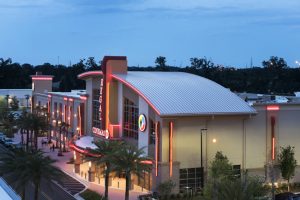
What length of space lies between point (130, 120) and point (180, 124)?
9.20 m

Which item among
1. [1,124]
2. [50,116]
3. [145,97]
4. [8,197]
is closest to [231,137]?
[145,97]

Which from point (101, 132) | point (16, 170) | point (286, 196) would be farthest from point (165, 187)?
point (101, 132)

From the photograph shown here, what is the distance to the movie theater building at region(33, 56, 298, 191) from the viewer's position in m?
54.2

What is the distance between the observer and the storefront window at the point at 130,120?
61.0 meters

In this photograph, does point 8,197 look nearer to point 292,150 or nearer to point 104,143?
point 104,143

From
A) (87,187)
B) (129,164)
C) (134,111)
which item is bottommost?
(87,187)

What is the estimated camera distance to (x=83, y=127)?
256 ft

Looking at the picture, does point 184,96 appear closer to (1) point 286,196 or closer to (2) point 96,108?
Result: (1) point 286,196

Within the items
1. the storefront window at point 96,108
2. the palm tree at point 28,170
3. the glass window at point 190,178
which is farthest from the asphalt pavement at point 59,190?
the storefront window at point 96,108

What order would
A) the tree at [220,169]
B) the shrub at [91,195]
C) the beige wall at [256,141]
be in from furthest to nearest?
the beige wall at [256,141]
the shrub at [91,195]
the tree at [220,169]

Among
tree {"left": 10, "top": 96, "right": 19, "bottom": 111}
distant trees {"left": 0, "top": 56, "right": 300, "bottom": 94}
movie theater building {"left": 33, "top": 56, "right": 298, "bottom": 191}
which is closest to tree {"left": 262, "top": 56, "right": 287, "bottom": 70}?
distant trees {"left": 0, "top": 56, "right": 300, "bottom": 94}

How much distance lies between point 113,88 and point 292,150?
2196cm

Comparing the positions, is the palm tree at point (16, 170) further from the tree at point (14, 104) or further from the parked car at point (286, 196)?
the tree at point (14, 104)

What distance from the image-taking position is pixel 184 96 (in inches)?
2251
